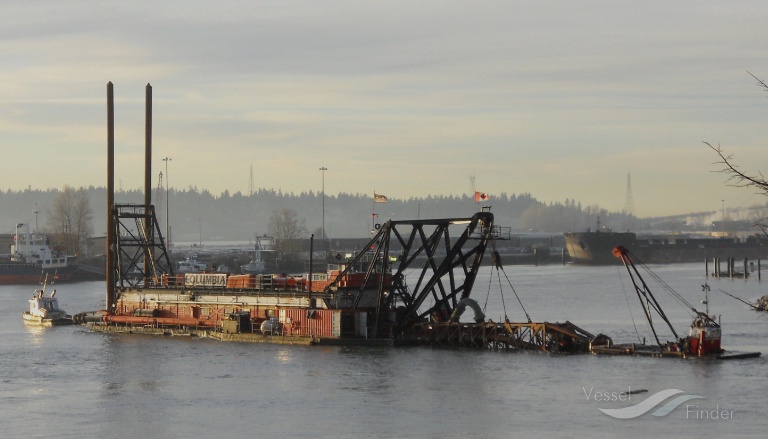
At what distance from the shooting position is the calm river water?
46.5m

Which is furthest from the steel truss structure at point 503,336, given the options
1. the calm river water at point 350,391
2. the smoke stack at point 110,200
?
the smoke stack at point 110,200

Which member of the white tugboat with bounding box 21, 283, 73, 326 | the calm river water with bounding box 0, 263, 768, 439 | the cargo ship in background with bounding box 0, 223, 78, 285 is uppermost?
the cargo ship in background with bounding box 0, 223, 78, 285

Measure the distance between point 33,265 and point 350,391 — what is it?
5333 inches

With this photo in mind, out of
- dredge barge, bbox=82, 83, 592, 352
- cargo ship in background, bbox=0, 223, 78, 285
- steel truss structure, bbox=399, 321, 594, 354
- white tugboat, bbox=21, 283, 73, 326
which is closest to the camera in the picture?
steel truss structure, bbox=399, 321, 594, 354

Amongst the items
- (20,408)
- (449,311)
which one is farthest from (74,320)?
(20,408)

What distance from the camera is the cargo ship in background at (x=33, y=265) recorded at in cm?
18112

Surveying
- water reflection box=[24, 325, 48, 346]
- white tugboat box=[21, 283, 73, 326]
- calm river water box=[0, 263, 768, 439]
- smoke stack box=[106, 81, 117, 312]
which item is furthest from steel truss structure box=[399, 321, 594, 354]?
white tugboat box=[21, 283, 73, 326]

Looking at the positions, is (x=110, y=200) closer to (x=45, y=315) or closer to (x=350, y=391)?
(x=45, y=315)

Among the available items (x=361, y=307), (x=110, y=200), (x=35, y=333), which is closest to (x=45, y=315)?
(x=35, y=333)

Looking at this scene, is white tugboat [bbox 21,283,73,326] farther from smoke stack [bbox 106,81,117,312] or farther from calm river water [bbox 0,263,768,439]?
calm river water [bbox 0,263,768,439]

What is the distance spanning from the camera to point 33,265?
18150cm

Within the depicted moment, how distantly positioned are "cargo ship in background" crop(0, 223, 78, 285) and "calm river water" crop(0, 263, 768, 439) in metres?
103

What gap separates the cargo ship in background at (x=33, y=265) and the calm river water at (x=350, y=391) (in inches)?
4071

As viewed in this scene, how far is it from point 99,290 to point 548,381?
10902 cm
